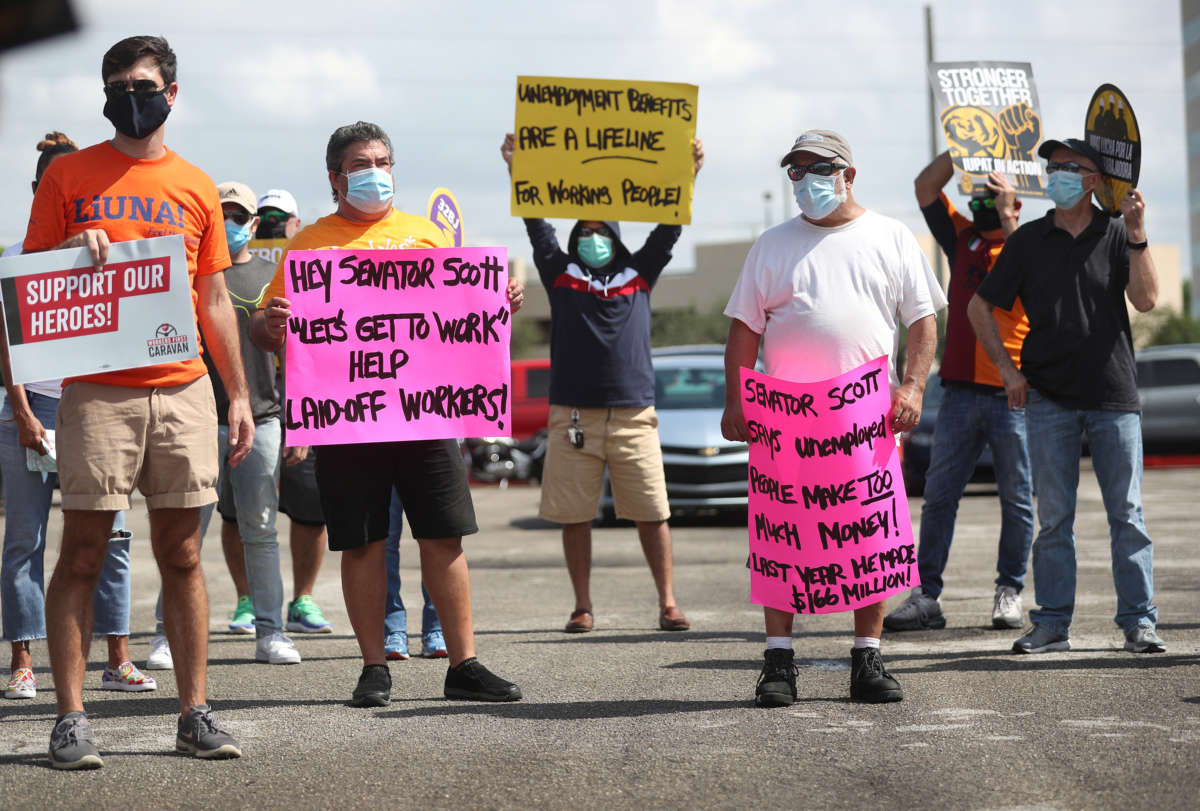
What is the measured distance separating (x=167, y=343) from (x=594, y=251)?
11.6 feet

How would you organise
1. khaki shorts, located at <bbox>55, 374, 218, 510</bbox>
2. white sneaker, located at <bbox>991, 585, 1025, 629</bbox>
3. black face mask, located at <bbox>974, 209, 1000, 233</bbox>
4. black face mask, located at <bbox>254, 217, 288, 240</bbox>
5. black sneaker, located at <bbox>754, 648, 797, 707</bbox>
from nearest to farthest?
khaki shorts, located at <bbox>55, 374, 218, 510</bbox>
black sneaker, located at <bbox>754, 648, 797, 707</bbox>
white sneaker, located at <bbox>991, 585, 1025, 629</bbox>
black face mask, located at <bbox>974, 209, 1000, 233</bbox>
black face mask, located at <bbox>254, 217, 288, 240</bbox>

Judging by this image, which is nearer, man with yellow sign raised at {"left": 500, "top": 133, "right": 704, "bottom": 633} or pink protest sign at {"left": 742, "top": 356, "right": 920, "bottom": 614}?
pink protest sign at {"left": 742, "top": 356, "right": 920, "bottom": 614}

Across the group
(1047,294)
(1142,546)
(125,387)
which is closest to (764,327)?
(1047,294)

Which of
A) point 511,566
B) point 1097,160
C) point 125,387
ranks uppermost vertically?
point 1097,160

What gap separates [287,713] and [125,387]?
4.72 ft

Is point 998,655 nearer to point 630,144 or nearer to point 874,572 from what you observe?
point 874,572

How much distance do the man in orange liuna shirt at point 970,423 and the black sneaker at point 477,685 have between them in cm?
244

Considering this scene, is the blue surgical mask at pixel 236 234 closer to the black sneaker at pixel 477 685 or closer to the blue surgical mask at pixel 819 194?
the black sneaker at pixel 477 685

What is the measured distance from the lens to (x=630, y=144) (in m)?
7.96

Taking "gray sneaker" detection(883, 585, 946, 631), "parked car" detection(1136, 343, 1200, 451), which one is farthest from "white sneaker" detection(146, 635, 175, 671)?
"parked car" detection(1136, 343, 1200, 451)

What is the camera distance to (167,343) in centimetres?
474

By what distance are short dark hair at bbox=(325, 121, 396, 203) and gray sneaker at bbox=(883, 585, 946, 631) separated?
336 centimetres

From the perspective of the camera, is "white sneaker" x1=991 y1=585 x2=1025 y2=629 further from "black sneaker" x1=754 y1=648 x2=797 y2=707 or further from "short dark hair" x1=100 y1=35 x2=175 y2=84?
"short dark hair" x1=100 y1=35 x2=175 y2=84

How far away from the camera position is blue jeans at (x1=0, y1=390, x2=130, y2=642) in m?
6.05
